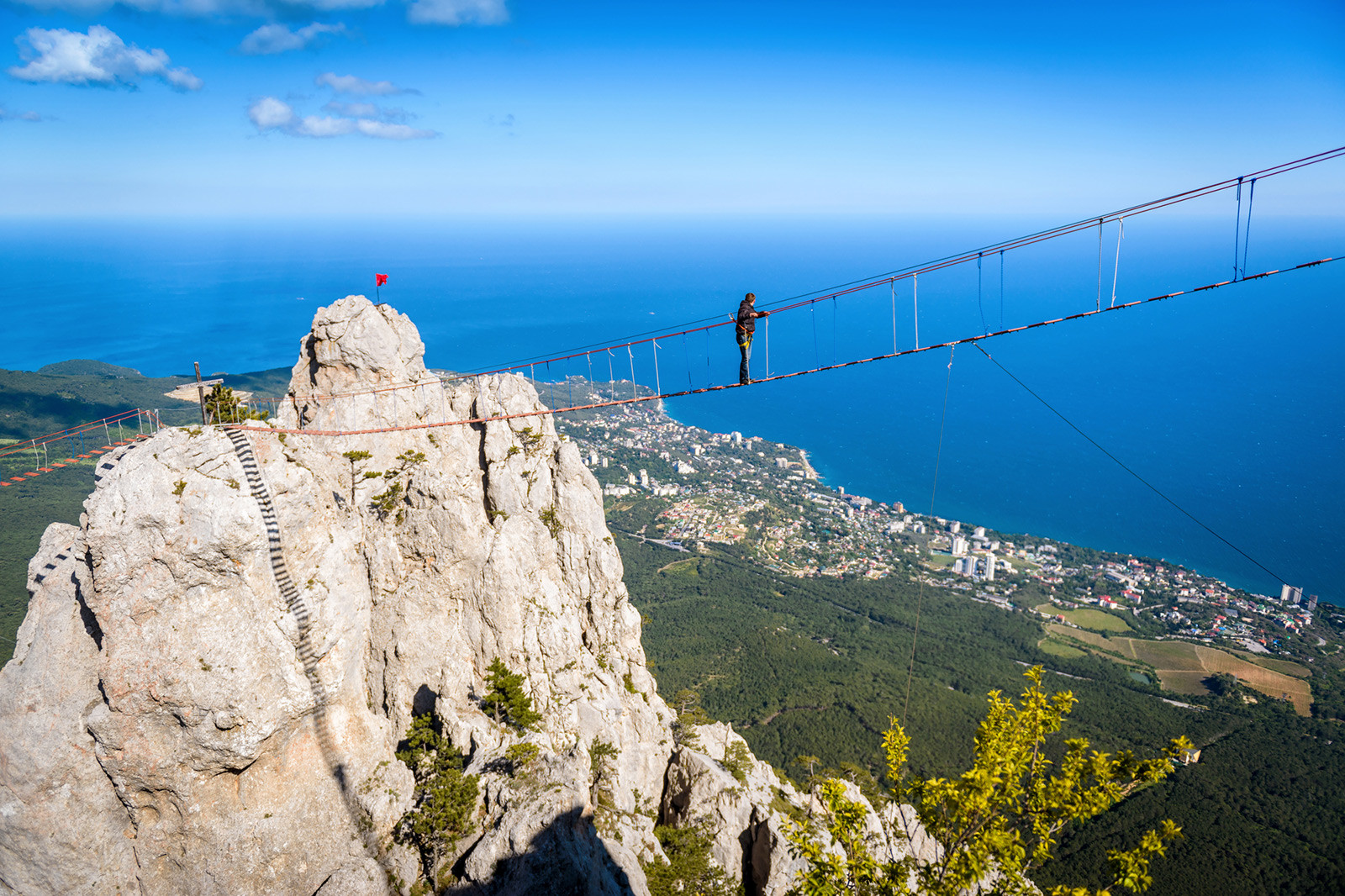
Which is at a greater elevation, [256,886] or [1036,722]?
[1036,722]

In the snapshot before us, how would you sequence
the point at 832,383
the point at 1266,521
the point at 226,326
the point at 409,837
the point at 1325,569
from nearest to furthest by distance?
the point at 409,837 < the point at 1325,569 < the point at 1266,521 < the point at 226,326 < the point at 832,383

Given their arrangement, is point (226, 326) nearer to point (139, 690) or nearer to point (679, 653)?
point (679, 653)

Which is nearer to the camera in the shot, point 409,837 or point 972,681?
point 409,837

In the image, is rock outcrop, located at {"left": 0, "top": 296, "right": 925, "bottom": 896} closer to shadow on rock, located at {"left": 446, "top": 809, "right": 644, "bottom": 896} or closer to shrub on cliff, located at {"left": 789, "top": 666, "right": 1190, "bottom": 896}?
shadow on rock, located at {"left": 446, "top": 809, "right": 644, "bottom": 896}

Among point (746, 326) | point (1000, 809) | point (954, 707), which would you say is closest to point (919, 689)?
point (954, 707)

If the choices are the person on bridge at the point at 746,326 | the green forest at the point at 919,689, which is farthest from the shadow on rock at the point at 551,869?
the green forest at the point at 919,689

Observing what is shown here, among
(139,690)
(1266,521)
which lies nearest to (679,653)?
(139,690)
